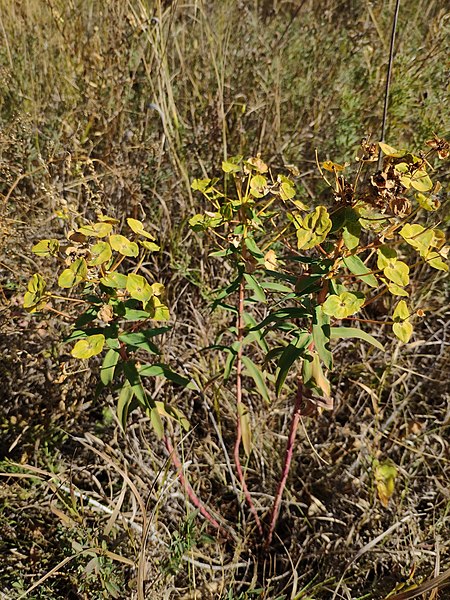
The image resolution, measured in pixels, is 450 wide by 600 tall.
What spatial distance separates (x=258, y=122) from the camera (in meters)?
2.37

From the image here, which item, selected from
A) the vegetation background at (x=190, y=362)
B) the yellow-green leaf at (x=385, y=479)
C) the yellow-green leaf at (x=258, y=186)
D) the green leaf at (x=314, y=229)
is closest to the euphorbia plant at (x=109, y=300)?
the vegetation background at (x=190, y=362)

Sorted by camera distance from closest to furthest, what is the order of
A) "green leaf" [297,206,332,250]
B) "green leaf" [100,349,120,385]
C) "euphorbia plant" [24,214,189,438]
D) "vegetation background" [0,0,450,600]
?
"green leaf" [297,206,332,250] < "euphorbia plant" [24,214,189,438] < "green leaf" [100,349,120,385] < "vegetation background" [0,0,450,600]

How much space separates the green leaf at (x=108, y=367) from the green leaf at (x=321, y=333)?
45cm

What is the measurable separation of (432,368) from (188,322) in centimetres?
89

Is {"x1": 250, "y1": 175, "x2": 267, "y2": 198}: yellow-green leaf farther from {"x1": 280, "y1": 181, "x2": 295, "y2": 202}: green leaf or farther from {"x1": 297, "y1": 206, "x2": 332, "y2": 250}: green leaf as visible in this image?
{"x1": 297, "y1": 206, "x2": 332, "y2": 250}: green leaf

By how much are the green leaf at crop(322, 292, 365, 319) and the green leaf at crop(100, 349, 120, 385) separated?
0.49 metres

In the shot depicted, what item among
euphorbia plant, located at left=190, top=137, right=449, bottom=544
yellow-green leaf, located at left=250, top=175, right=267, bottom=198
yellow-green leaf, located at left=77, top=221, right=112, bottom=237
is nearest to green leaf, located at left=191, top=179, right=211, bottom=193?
euphorbia plant, located at left=190, top=137, right=449, bottom=544

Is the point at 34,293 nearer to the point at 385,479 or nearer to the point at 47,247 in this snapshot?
the point at 47,247

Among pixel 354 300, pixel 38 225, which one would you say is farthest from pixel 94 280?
pixel 38 225

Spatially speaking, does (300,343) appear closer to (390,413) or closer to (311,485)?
(311,485)

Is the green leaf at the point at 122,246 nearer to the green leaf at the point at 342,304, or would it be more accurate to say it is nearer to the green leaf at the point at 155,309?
the green leaf at the point at 155,309

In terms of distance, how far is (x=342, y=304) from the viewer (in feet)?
3.63

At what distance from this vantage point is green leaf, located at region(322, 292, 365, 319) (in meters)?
1.09

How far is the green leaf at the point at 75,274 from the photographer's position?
110cm
